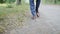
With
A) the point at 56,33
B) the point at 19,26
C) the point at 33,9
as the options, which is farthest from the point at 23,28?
the point at 33,9

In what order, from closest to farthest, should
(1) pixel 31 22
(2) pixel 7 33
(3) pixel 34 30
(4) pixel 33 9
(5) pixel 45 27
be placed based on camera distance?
(2) pixel 7 33 < (3) pixel 34 30 < (5) pixel 45 27 < (1) pixel 31 22 < (4) pixel 33 9

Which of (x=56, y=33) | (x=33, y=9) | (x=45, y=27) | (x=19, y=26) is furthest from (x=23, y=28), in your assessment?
(x=33, y=9)

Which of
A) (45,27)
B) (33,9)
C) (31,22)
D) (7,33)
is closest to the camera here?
(7,33)

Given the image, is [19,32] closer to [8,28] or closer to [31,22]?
[8,28]

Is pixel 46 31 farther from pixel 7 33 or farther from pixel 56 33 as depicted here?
pixel 7 33

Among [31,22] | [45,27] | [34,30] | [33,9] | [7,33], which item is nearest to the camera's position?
[7,33]

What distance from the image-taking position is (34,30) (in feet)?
14.2

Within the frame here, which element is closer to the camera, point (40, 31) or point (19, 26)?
point (40, 31)

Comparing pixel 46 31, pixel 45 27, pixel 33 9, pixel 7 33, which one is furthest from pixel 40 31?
pixel 33 9

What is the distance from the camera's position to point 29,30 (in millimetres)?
4359

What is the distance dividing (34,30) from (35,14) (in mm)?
1476

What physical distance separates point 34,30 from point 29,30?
12 cm

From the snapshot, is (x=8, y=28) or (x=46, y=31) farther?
(x=8, y=28)

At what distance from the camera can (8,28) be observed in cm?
450
